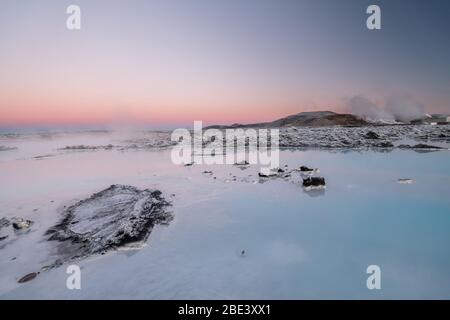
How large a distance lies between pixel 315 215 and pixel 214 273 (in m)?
2.97

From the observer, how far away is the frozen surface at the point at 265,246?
3391 mm

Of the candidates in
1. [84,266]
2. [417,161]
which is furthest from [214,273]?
[417,161]

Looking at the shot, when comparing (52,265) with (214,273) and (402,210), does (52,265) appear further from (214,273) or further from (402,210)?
(402,210)

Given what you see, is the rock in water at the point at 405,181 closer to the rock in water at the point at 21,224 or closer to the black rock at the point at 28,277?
the black rock at the point at 28,277

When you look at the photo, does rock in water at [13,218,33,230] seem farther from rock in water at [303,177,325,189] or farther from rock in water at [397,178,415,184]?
rock in water at [397,178,415,184]

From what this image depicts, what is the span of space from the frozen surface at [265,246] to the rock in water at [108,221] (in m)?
0.26

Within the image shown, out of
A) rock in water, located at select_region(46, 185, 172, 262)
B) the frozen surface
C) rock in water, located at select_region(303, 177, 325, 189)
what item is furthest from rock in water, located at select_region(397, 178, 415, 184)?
rock in water, located at select_region(46, 185, 172, 262)

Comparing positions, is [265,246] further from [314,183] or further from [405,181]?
[405,181]

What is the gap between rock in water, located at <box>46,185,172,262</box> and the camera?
4758mm

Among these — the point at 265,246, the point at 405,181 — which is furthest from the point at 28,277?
the point at 405,181

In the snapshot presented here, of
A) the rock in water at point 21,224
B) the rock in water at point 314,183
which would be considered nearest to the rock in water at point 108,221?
the rock in water at point 21,224

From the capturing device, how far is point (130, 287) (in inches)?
137

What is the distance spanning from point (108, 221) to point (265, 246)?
3.50 m

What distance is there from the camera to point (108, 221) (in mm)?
5816
